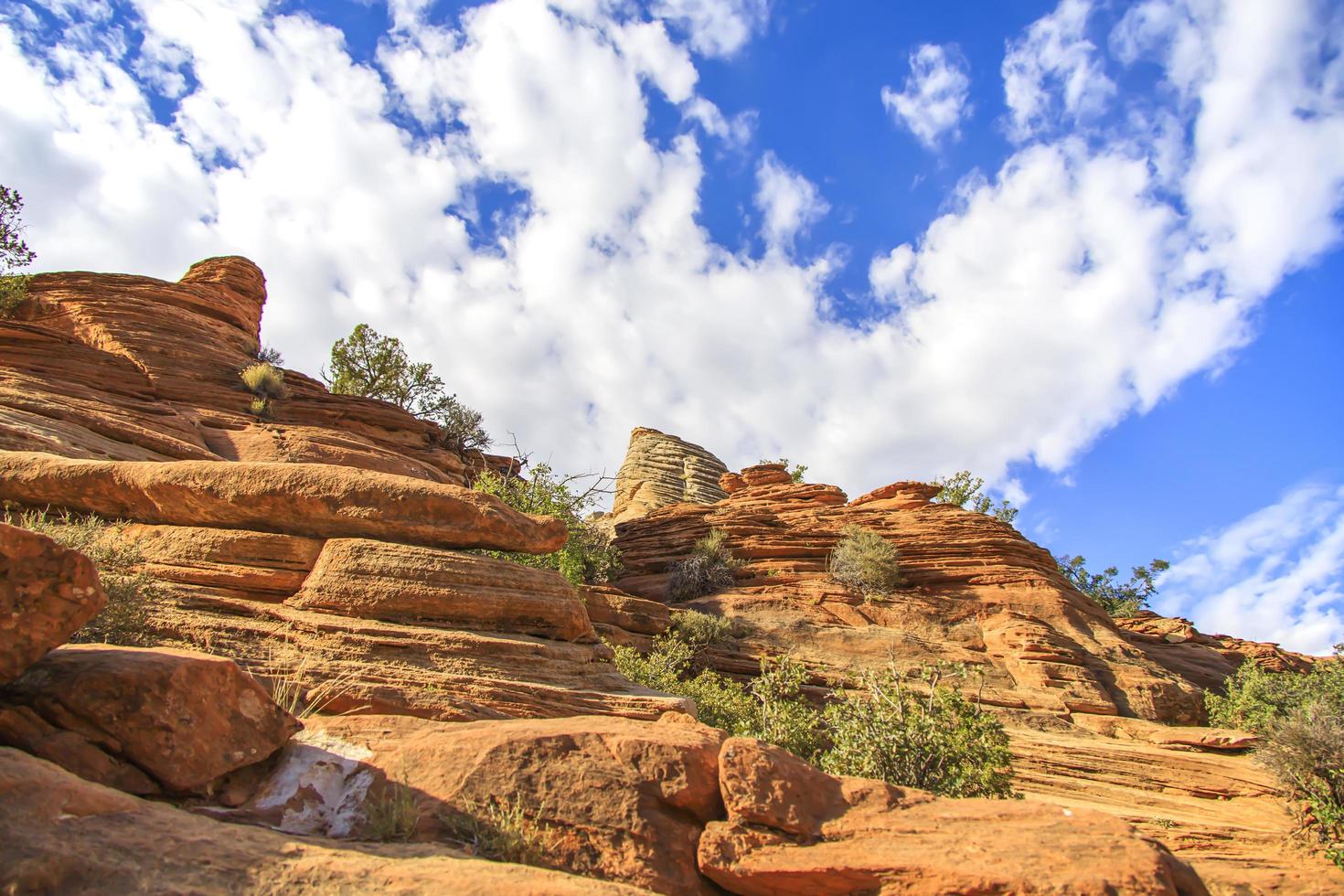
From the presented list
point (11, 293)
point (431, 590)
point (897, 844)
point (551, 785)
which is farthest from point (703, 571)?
point (11, 293)

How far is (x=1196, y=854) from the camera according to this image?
10758mm

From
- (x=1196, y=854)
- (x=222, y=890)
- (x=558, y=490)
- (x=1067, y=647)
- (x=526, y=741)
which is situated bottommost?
(x=1196, y=854)

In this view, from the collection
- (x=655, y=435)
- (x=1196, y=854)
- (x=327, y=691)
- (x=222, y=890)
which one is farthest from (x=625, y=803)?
(x=655, y=435)

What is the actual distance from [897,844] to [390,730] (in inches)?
170

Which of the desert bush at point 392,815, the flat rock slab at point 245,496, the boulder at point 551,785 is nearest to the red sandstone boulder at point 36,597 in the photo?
the boulder at point 551,785

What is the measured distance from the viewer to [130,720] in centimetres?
493

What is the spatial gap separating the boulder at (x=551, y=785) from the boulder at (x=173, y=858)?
A: 666mm

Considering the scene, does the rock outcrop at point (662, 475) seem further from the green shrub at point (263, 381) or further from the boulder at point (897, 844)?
the boulder at point (897, 844)

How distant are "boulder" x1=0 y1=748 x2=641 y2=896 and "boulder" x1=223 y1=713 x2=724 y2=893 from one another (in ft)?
2.19

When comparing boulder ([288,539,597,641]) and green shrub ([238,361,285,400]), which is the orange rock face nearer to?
boulder ([288,539,597,641])

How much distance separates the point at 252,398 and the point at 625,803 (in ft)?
62.6

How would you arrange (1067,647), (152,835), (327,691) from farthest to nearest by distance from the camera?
1. (1067,647)
2. (327,691)
3. (152,835)

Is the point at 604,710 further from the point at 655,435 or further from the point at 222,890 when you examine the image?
the point at 655,435

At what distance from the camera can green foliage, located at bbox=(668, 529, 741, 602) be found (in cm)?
2452
